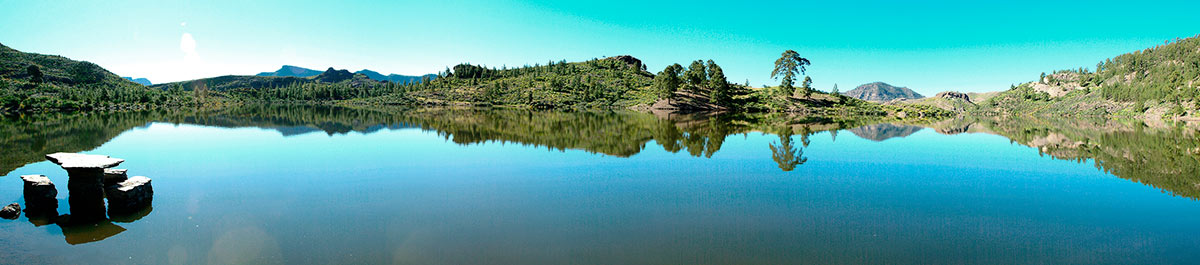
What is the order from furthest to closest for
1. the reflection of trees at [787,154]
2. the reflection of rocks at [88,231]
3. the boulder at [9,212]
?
the reflection of trees at [787,154] < the boulder at [9,212] < the reflection of rocks at [88,231]

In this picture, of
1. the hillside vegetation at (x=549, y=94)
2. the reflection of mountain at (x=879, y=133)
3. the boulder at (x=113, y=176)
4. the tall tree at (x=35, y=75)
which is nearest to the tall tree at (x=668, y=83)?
the hillside vegetation at (x=549, y=94)

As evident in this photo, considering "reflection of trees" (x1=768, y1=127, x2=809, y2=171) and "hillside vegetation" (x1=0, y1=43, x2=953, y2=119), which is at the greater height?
"hillside vegetation" (x1=0, y1=43, x2=953, y2=119)

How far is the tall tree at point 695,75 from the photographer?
115062mm

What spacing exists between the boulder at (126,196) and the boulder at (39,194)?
1.01 meters

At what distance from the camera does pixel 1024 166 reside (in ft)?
65.5

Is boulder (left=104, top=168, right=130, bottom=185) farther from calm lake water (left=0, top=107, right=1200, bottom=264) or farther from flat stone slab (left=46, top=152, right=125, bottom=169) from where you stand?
calm lake water (left=0, top=107, right=1200, bottom=264)

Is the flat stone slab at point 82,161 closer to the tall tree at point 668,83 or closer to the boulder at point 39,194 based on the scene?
the boulder at point 39,194

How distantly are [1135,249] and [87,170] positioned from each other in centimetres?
2219

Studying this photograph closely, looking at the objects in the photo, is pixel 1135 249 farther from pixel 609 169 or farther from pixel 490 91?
pixel 490 91

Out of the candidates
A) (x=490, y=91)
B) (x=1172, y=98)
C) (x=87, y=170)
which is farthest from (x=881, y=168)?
(x=1172, y=98)

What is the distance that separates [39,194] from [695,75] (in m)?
112

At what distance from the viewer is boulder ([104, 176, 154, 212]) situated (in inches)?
407

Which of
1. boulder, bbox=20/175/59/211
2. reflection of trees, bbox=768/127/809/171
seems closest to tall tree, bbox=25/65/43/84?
boulder, bbox=20/175/59/211

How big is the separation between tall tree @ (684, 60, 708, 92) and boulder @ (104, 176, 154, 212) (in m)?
110
